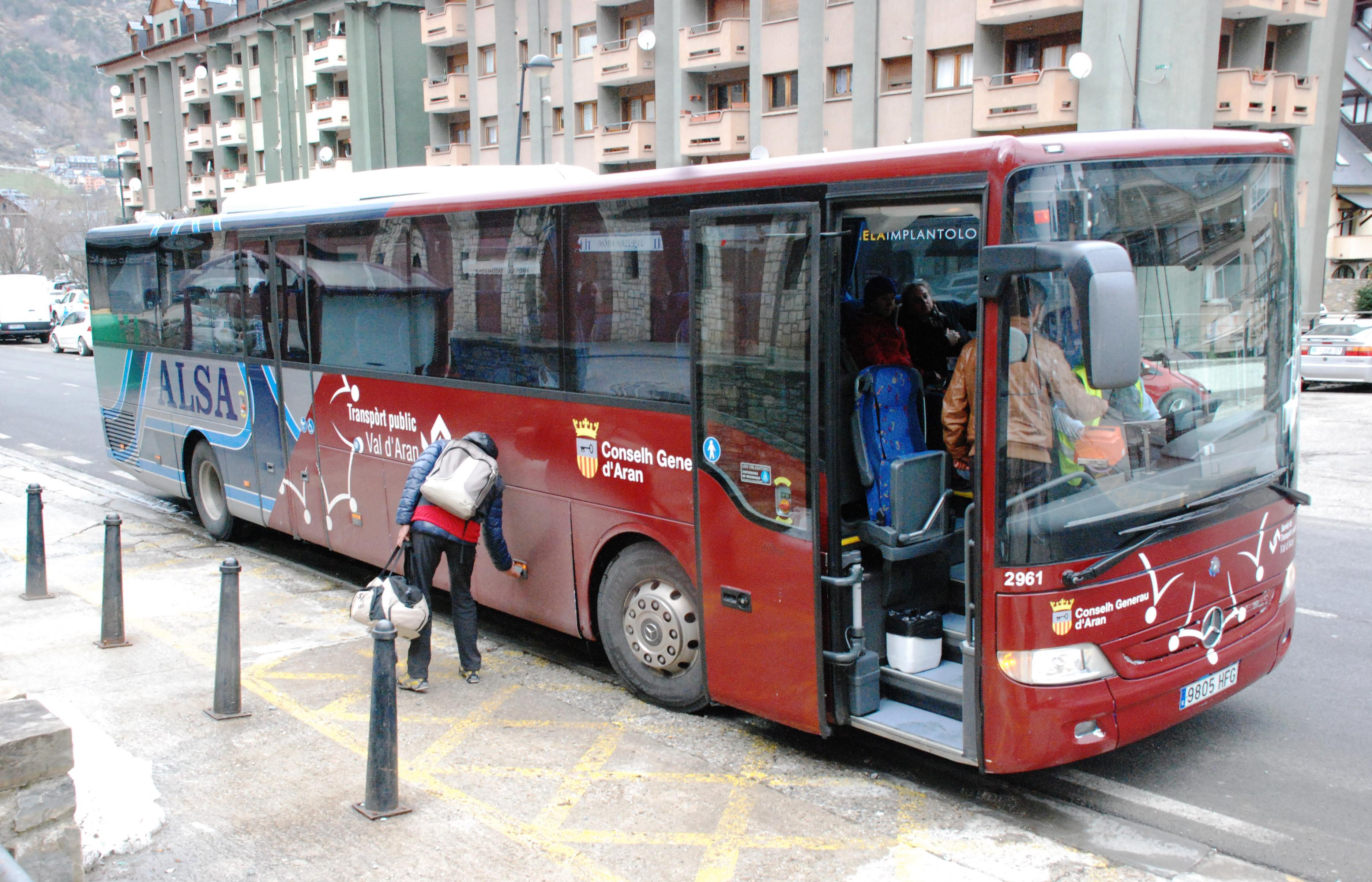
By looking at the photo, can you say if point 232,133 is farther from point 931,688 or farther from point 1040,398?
point 1040,398

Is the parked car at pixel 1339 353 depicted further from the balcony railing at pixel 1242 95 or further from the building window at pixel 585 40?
the building window at pixel 585 40

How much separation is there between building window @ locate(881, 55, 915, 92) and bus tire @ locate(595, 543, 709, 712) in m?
28.1

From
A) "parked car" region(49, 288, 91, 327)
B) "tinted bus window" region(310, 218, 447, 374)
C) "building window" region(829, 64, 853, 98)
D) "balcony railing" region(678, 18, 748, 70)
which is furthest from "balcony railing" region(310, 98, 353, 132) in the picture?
"tinted bus window" region(310, 218, 447, 374)

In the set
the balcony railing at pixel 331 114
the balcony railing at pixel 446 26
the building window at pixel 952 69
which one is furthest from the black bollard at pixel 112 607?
the balcony railing at pixel 331 114

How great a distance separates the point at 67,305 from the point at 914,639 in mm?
50946

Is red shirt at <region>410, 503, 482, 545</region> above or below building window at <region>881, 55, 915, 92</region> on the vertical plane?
below

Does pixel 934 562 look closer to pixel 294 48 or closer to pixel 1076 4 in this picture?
pixel 1076 4

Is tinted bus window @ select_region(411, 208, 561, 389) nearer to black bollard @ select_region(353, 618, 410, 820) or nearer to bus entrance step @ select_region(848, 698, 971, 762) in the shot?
black bollard @ select_region(353, 618, 410, 820)

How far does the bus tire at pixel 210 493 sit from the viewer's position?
10915 millimetres

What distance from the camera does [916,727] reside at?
17.0 feet

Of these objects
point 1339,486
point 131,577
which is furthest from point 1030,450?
point 1339,486

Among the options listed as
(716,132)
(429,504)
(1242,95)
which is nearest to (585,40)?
(716,132)

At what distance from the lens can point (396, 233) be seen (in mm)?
8070

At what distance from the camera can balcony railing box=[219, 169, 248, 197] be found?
64.0 m
